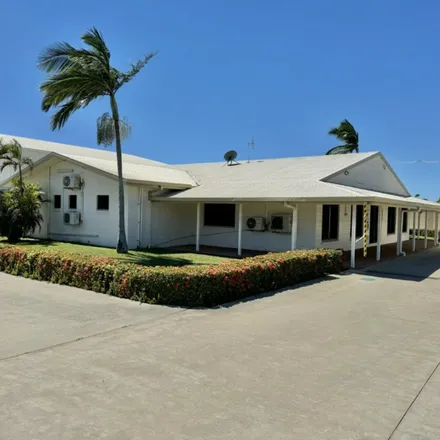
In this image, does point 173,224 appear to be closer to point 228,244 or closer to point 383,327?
point 228,244

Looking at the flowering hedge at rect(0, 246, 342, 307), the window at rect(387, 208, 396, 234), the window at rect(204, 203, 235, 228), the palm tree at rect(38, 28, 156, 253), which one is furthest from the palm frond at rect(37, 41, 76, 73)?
the window at rect(387, 208, 396, 234)

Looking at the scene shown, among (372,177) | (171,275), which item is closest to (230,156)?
(372,177)

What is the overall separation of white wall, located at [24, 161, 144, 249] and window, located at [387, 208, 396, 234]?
13.0 m

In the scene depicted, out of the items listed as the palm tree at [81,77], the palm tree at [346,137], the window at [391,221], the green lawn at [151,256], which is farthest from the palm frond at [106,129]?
the palm tree at [346,137]

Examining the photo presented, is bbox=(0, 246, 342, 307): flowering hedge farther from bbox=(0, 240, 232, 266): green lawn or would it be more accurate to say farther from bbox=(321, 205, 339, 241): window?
bbox=(321, 205, 339, 241): window

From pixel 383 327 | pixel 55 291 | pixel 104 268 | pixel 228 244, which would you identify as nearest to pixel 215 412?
pixel 383 327

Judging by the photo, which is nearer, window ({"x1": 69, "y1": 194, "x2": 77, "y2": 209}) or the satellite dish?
window ({"x1": 69, "y1": 194, "x2": 77, "y2": 209})

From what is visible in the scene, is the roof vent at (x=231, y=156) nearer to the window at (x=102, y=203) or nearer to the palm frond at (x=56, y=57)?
the window at (x=102, y=203)

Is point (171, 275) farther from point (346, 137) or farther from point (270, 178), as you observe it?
point (346, 137)

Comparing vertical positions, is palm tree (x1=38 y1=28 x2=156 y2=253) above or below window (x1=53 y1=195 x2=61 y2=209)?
above

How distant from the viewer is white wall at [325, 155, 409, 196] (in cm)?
1639

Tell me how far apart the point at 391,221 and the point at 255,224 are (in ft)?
30.4

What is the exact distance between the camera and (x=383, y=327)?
21.3 ft

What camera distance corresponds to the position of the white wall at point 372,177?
53.8 feet
